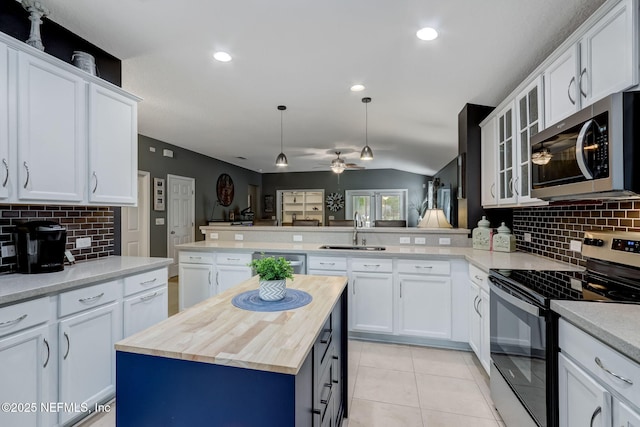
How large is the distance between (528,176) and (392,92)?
1510 millimetres

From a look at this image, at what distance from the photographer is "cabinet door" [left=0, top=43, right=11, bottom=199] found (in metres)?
1.61

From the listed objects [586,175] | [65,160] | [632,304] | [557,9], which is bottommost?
[632,304]

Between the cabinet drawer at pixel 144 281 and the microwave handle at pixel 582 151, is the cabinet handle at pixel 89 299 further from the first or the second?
the microwave handle at pixel 582 151

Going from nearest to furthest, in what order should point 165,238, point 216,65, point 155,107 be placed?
point 216,65 → point 155,107 → point 165,238

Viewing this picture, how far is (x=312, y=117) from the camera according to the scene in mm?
3961

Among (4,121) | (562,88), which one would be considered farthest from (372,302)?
(4,121)

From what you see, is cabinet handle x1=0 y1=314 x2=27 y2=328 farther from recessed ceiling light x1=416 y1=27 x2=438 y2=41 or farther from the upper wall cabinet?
the upper wall cabinet

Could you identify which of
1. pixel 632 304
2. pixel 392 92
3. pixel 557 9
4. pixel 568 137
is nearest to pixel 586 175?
pixel 568 137

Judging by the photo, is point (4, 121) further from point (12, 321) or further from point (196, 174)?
point (196, 174)

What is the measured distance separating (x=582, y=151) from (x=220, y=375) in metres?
1.80

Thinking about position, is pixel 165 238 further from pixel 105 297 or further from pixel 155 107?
pixel 105 297

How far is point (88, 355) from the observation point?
5.96 feet

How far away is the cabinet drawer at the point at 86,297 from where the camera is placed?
1680 millimetres

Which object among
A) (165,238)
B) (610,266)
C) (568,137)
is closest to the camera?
(568,137)
